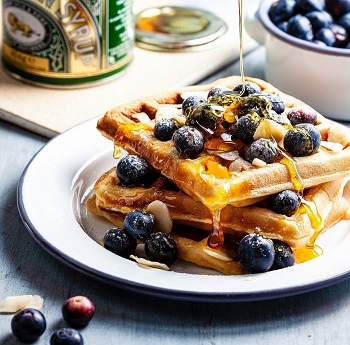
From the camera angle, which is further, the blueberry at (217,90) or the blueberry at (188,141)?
the blueberry at (217,90)

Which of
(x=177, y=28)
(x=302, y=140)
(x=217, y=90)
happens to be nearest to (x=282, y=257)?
(x=302, y=140)

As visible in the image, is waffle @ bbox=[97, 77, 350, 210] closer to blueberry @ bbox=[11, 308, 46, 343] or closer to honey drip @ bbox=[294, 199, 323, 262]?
honey drip @ bbox=[294, 199, 323, 262]

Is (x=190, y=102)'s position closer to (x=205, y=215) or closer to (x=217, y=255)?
(x=205, y=215)

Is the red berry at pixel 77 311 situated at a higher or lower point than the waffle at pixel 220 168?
lower

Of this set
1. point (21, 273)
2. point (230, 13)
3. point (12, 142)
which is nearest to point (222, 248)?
point (21, 273)

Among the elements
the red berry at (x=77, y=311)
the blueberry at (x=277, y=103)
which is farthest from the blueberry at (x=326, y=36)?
the red berry at (x=77, y=311)

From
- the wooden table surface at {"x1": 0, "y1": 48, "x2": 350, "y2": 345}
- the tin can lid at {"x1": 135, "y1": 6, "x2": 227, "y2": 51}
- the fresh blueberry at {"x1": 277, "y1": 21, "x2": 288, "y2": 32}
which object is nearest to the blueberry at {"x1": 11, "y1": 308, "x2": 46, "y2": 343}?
the wooden table surface at {"x1": 0, "y1": 48, "x2": 350, "y2": 345}

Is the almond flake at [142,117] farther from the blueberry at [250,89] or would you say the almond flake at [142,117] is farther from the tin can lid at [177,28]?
the tin can lid at [177,28]
